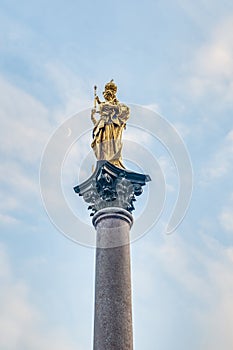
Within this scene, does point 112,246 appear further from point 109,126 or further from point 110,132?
point 109,126

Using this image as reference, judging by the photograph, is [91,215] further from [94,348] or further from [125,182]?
[94,348]

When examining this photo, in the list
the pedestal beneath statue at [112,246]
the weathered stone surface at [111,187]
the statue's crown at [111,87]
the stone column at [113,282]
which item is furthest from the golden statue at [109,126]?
the stone column at [113,282]

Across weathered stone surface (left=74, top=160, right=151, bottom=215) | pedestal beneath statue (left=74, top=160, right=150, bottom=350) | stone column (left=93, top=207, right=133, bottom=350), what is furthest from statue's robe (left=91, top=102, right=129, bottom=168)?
stone column (left=93, top=207, right=133, bottom=350)

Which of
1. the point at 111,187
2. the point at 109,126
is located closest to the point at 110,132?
the point at 109,126

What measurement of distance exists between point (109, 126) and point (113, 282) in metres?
7.30

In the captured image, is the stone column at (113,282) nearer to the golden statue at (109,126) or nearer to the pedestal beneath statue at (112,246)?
the pedestal beneath statue at (112,246)

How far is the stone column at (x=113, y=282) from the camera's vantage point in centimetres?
1694

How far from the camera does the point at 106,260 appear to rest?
18500 mm

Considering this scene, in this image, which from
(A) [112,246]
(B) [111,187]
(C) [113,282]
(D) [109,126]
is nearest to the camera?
(C) [113,282]

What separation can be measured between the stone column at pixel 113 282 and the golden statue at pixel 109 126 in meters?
2.63

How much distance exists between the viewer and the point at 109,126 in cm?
2288

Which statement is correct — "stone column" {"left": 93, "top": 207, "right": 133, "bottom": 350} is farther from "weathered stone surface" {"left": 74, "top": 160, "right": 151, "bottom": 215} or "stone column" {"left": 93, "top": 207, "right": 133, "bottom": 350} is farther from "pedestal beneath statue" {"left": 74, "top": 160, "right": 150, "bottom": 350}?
"weathered stone surface" {"left": 74, "top": 160, "right": 151, "bottom": 215}

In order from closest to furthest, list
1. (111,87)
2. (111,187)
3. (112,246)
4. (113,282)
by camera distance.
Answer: (113,282) → (112,246) → (111,187) → (111,87)

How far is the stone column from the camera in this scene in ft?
55.6
